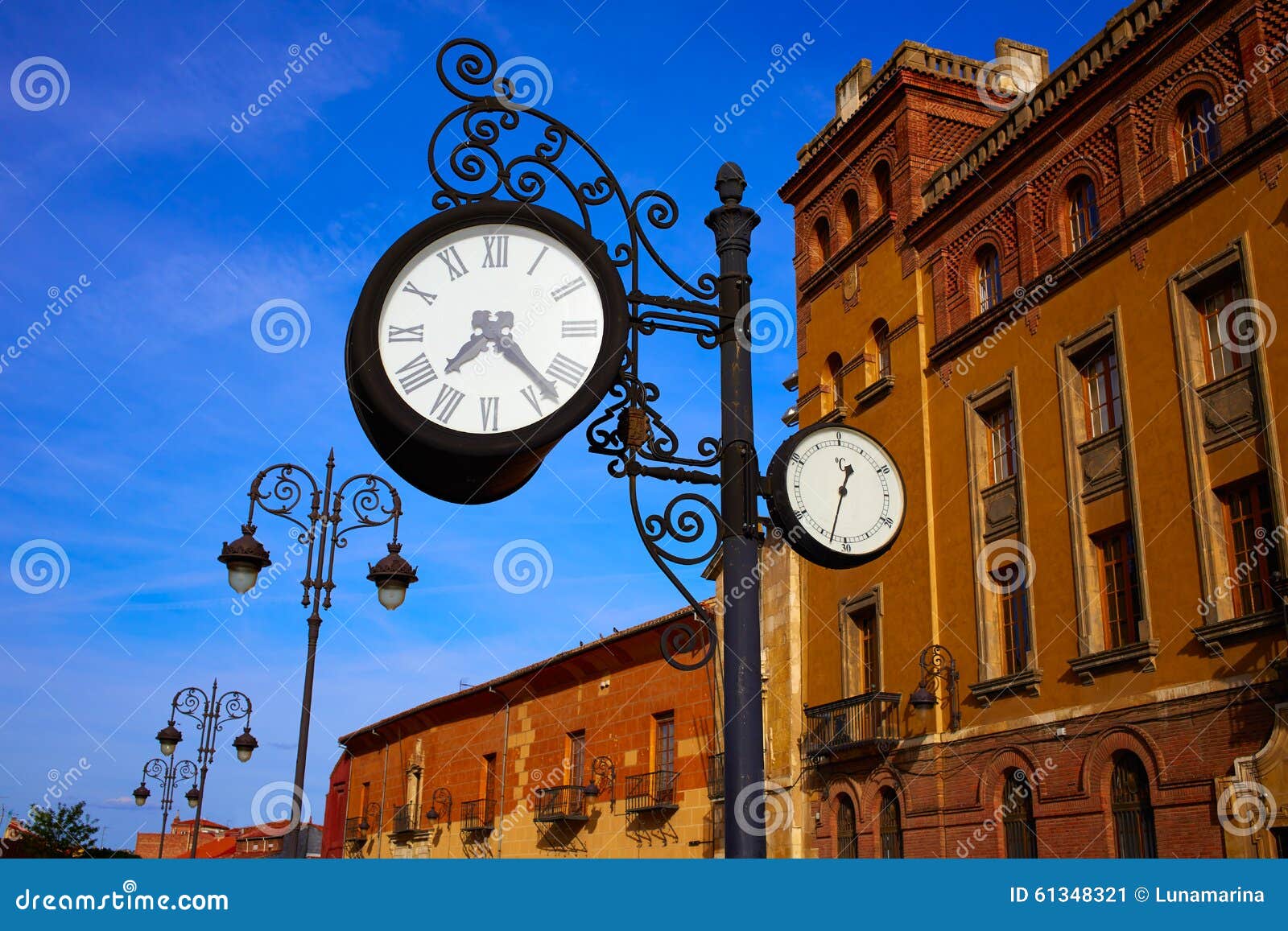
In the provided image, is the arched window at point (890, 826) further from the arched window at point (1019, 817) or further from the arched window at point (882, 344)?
the arched window at point (882, 344)

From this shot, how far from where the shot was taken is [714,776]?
21.1 metres

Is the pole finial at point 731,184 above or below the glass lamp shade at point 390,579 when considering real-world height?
below

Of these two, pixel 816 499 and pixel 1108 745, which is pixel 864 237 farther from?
pixel 816 499

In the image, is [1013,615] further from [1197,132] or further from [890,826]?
[1197,132]

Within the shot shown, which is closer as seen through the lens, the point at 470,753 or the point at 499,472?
the point at 499,472

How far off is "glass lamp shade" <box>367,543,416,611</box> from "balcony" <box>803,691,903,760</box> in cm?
963

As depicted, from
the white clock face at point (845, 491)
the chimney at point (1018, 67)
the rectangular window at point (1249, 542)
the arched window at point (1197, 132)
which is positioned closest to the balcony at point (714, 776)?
the rectangular window at point (1249, 542)

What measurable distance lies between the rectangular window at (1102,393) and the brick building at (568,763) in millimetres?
7257

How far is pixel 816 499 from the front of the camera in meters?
3.61

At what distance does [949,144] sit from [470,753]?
797 inches

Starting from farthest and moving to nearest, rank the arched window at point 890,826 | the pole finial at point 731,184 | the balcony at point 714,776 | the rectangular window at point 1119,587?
the balcony at point 714,776, the arched window at point 890,826, the rectangular window at point 1119,587, the pole finial at point 731,184

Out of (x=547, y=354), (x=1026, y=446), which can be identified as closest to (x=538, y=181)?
(x=547, y=354)

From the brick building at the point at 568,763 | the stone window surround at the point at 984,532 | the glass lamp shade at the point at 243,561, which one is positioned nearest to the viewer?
the glass lamp shade at the point at 243,561

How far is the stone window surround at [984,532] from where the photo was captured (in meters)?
17.0
